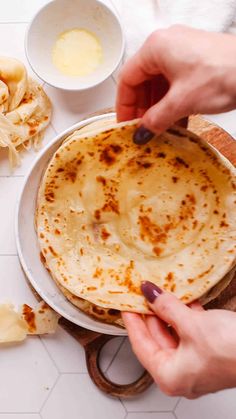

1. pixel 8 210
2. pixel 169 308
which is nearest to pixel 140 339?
pixel 169 308

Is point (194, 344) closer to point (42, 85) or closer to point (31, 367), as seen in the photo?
point (31, 367)

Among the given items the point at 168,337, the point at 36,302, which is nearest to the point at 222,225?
the point at 168,337

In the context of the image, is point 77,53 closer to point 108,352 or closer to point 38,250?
point 38,250

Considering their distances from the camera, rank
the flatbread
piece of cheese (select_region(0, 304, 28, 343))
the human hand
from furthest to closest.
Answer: piece of cheese (select_region(0, 304, 28, 343)) → the flatbread → the human hand

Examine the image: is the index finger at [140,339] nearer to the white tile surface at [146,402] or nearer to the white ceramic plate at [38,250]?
the white ceramic plate at [38,250]

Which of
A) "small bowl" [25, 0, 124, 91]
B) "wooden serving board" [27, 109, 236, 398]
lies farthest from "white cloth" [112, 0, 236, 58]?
"wooden serving board" [27, 109, 236, 398]

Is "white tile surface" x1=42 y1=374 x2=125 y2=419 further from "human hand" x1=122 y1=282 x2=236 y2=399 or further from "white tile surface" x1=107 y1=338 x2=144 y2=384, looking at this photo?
"human hand" x1=122 y1=282 x2=236 y2=399
